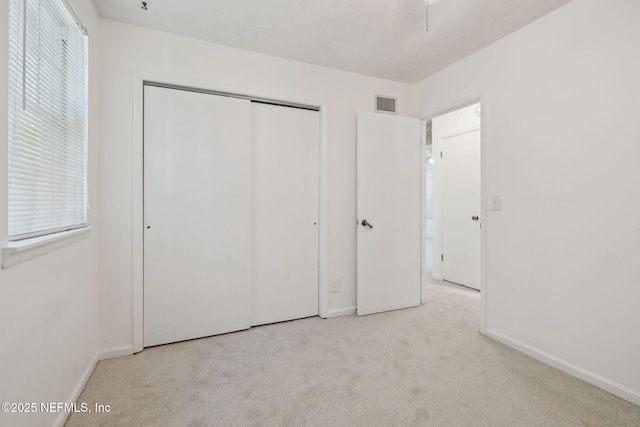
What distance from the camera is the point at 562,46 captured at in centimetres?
190

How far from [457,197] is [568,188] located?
2045 millimetres

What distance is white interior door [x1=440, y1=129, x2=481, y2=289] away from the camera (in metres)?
3.66

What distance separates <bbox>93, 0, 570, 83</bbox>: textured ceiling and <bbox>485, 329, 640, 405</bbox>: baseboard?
2387 millimetres

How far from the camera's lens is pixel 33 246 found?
1.06m

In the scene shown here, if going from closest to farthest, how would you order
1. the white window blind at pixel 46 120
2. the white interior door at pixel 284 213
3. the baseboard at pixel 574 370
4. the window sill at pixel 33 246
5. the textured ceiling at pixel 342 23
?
1. the window sill at pixel 33 246
2. the white window blind at pixel 46 120
3. the baseboard at pixel 574 370
4. the textured ceiling at pixel 342 23
5. the white interior door at pixel 284 213

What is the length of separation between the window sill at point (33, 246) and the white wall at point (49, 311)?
3cm

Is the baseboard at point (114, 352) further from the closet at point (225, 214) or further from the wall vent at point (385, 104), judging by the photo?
the wall vent at point (385, 104)

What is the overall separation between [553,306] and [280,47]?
2879mm

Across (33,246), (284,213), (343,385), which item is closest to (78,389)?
(33,246)

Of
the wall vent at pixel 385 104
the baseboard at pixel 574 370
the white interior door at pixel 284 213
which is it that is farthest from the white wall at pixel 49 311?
the baseboard at pixel 574 370

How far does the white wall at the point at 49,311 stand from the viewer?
3.14ft

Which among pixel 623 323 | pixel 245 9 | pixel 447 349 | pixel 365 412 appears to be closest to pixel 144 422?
pixel 365 412

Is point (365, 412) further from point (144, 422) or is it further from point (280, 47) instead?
point (280, 47)

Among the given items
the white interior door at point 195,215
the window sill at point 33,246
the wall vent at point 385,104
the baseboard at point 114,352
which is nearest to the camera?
the window sill at point 33,246
